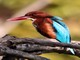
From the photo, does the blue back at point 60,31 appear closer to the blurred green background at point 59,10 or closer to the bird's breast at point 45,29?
the bird's breast at point 45,29

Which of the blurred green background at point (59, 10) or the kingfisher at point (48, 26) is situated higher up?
the blurred green background at point (59, 10)

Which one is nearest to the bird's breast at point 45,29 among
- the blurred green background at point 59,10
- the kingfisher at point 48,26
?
the kingfisher at point 48,26

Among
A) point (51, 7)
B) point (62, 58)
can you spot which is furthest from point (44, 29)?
point (51, 7)

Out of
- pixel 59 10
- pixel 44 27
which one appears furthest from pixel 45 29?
pixel 59 10

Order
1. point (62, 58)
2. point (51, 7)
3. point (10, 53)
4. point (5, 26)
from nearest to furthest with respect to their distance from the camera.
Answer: point (10, 53) → point (62, 58) → point (5, 26) → point (51, 7)

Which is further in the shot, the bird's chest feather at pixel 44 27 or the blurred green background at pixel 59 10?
the blurred green background at pixel 59 10

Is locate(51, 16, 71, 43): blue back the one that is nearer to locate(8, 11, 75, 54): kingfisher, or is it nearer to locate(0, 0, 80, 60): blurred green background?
locate(8, 11, 75, 54): kingfisher

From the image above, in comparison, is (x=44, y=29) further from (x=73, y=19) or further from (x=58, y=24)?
(x=73, y=19)
